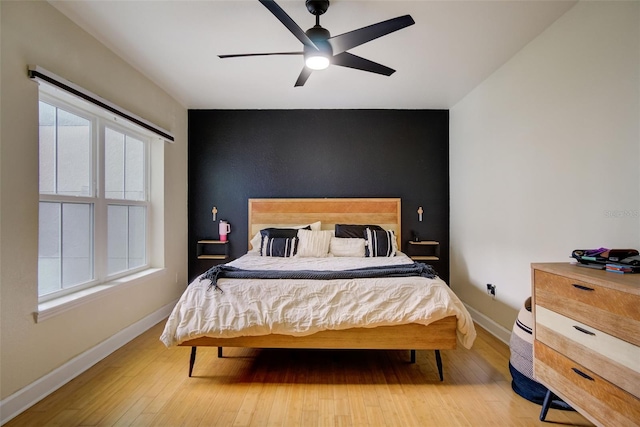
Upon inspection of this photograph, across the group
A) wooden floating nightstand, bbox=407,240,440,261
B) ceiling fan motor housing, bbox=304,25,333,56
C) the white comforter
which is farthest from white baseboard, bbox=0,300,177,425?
wooden floating nightstand, bbox=407,240,440,261

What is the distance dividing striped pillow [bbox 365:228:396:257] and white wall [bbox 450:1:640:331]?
0.94 meters

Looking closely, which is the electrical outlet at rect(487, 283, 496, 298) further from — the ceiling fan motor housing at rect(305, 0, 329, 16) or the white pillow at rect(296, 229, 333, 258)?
the ceiling fan motor housing at rect(305, 0, 329, 16)

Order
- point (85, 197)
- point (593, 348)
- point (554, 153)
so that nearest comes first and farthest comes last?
point (593, 348) < point (554, 153) < point (85, 197)

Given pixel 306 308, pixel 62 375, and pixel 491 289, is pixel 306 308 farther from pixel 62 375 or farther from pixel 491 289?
pixel 491 289

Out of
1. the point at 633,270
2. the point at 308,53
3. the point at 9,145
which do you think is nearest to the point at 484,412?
the point at 633,270

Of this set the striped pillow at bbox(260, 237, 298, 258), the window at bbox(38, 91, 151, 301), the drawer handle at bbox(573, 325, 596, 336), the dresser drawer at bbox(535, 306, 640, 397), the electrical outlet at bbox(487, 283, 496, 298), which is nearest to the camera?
the dresser drawer at bbox(535, 306, 640, 397)

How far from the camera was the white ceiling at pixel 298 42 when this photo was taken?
7.06 ft

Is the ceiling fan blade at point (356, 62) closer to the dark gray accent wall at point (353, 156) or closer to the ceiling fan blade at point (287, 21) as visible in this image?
the ceiling fan blade at point (287, 21)

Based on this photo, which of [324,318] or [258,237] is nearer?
[324,318]

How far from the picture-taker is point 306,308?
221 centimetres

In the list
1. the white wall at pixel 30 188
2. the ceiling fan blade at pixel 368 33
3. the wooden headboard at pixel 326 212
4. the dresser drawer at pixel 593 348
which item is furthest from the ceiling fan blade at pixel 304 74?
the dresser drawer at pixel 593 348

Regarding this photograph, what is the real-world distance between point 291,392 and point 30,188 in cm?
213

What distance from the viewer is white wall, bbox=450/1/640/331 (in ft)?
5.96

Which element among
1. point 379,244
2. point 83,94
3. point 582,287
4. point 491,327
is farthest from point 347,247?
point 83,94
